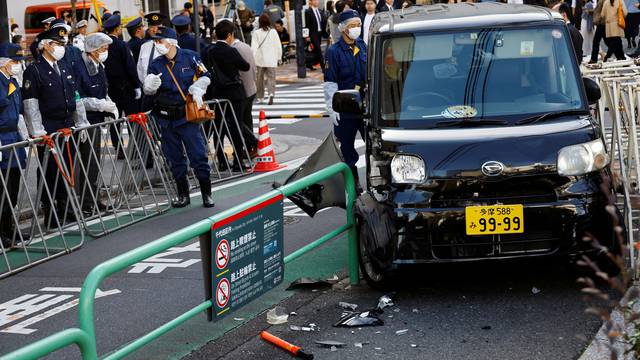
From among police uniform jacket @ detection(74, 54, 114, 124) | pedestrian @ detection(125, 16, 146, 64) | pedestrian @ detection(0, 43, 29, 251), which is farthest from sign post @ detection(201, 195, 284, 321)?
pedestrian @ detection(125, 16, 146, 64)

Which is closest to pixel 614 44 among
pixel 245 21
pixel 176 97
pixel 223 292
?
pixel 245 21

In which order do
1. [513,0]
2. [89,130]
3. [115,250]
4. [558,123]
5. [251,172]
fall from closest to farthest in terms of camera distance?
[558,123] < [115,250] < [89,130] < [251,172] < [513,0]

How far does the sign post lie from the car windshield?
1507 millimetres

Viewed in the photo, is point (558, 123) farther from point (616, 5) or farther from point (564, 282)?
point (616, 5)

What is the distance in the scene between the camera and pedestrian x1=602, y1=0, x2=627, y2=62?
2258 cm

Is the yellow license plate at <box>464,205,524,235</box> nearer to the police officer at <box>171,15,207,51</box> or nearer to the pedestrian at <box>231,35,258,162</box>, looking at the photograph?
the pedestrian at <box>231,35,258,162</box>

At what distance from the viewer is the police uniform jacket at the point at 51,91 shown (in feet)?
35.2

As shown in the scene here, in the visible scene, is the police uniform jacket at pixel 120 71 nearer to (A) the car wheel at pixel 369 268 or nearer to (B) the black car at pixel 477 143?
(B) the black car at pixel 477 143

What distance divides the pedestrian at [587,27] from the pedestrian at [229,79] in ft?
46.5

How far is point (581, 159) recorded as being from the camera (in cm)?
705

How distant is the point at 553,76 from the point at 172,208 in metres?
5.23

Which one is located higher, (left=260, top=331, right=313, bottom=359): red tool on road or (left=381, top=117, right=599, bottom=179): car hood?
(left=381, top=117, right=599, bottom=179): car hood

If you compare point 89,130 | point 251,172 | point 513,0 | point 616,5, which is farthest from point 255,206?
point 616,5

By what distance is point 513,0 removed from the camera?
21750 millimetres
